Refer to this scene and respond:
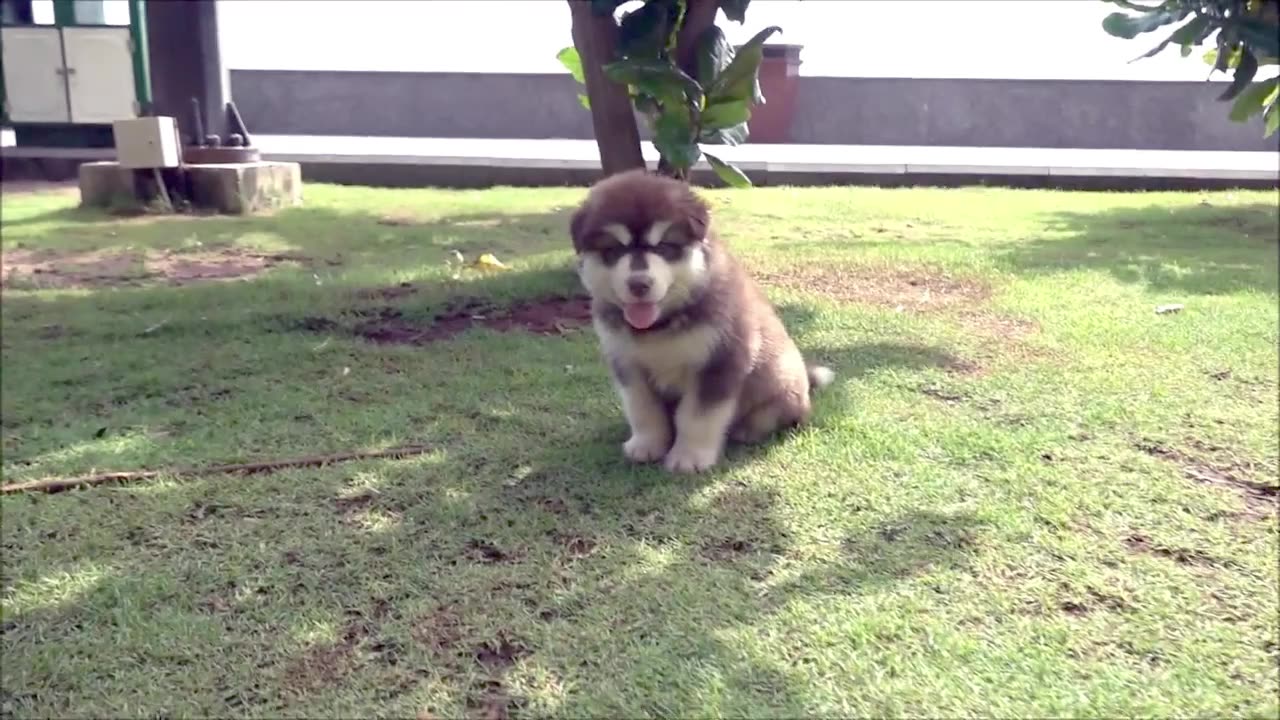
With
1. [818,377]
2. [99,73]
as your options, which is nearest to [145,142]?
[99,73]

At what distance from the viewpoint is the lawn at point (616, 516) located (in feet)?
6.63

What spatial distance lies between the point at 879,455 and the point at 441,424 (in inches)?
55.7

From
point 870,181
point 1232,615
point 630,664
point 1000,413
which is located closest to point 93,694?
point 630,664

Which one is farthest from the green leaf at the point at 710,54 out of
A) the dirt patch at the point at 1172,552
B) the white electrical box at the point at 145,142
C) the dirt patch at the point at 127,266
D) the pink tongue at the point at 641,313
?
the white electrical box at the point at 145,142

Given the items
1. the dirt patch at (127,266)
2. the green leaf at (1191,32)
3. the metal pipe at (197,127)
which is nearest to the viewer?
the green leaf at (1191,32)

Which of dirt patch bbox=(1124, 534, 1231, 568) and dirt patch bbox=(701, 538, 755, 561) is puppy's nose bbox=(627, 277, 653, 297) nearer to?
dirt patch bbox=(701, 538, 755, 561)

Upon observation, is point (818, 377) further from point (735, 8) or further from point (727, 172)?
point (735, 8)

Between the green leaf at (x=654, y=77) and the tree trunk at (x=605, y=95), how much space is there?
836mm

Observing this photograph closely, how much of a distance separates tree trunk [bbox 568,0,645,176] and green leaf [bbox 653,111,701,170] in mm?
761

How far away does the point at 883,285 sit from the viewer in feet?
17.4

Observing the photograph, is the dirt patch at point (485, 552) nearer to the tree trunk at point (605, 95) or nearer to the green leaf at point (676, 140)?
the green leaf at point (676, 140)

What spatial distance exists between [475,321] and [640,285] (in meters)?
2.18

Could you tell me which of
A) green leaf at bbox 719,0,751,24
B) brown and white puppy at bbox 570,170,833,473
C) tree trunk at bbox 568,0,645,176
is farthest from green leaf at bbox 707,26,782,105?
brown and white puppy at bbox 570,170,833,473

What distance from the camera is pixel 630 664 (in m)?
2.05
